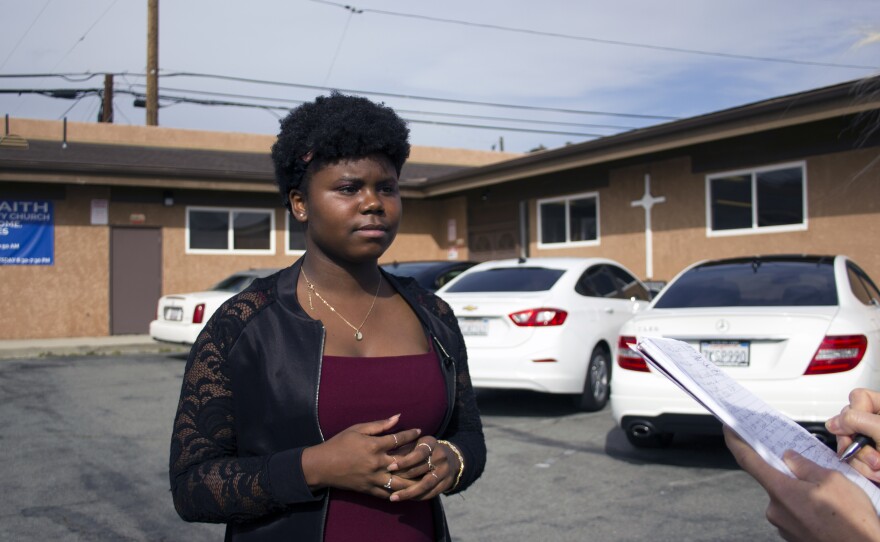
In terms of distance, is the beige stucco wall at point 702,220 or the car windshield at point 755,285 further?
the beige stucco wall at point 702,220

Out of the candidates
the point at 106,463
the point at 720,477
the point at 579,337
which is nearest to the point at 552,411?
the point at 579,337

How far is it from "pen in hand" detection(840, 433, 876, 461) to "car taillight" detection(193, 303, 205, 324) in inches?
469

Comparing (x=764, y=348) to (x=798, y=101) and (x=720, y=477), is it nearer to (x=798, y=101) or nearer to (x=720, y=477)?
(x=720, y=477)

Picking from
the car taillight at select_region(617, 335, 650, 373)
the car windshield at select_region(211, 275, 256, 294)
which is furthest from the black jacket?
the car windshield at select_region(211, 275, 256, 294)

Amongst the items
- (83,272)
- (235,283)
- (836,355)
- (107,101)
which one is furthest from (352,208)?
(107,101)

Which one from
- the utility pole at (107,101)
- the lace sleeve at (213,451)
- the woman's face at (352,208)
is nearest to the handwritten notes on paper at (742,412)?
the woman's face at (352,208)

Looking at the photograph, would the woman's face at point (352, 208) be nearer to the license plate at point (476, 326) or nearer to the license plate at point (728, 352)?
the license plate at point (728, 352)

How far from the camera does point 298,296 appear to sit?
6.79 ft

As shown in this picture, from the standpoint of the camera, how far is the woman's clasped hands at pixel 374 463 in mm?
1764

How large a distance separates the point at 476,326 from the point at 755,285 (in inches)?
113

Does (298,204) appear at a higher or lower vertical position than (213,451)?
higher

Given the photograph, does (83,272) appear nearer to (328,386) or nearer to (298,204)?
(298,204)

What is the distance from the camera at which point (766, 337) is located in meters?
5.60

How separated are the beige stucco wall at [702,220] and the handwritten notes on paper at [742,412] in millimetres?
8309
